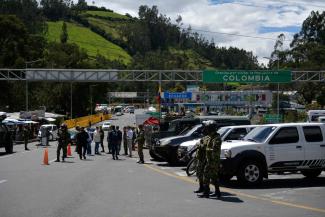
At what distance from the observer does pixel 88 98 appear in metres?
105

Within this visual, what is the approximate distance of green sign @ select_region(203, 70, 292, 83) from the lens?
175 ft

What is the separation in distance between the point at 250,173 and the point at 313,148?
2172 millimetres

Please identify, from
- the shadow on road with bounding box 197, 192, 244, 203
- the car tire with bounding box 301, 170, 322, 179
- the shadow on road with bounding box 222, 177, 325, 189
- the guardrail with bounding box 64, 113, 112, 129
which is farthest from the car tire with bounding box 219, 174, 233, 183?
the guardrail with bounding box 64, 113, 112, 129

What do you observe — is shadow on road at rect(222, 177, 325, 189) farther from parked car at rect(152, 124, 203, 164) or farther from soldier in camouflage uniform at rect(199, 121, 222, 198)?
parked car at rect(152, 124, 203, 164)

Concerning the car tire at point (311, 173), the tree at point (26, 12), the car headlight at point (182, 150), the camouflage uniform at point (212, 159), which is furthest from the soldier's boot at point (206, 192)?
the tree at point (26, 12)

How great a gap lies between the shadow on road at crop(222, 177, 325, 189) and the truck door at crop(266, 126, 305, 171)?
1.70 ft

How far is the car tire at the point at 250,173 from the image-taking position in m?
15.4

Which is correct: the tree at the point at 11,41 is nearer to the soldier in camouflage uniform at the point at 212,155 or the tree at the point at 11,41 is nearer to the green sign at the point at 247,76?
the green sign at the point at 247,76

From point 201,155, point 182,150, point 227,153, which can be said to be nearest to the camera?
point 201,155

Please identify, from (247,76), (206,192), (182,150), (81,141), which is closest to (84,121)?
(247,76)

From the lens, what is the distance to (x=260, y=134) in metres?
16.3

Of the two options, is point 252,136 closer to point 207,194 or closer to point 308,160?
point 308,160

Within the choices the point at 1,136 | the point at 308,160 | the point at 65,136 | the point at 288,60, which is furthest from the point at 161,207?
the point at 288,60

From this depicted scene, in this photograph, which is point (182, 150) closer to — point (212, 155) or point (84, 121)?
point (212, 155)
